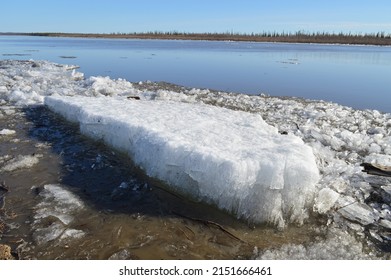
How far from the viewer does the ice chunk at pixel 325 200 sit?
164 inches

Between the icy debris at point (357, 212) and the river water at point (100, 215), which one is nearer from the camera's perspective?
the river water at point (100, 215)

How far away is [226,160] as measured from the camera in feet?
13.2

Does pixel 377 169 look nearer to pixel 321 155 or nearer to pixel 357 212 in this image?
pixel 321 155

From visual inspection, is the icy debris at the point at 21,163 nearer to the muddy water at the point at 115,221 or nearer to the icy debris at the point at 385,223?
the muddy water at the point at 115,221

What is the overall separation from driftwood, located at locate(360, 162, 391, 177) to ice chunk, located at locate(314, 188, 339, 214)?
1.17m

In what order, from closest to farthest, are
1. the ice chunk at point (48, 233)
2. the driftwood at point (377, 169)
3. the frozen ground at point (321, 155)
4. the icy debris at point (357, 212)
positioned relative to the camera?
the ice chunk at point (48, 233), the frozen ground at point (321, 155), the icy debris at point (357, 212), the driftwood at point (377, 169)

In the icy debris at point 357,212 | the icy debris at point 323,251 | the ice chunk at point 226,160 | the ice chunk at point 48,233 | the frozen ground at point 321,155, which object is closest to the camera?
the icy debris at point 323,251

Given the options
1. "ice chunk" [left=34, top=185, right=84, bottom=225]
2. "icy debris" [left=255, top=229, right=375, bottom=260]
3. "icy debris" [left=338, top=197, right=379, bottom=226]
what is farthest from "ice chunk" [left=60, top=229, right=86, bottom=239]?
"icy debris" [left=338, top=197, right=379, bottom=226]

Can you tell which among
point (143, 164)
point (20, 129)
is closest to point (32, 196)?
point (143, 164)

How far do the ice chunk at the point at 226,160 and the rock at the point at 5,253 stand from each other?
2016 millimetres

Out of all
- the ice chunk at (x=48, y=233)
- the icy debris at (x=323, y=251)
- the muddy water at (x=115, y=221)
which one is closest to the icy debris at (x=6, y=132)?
the muddy water at (x=115, y=221)

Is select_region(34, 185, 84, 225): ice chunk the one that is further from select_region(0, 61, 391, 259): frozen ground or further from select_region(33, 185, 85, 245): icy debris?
select_region(0, 61, 391, 259): frozen ground

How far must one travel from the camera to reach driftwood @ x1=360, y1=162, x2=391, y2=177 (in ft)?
16.7

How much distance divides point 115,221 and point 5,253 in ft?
3.65
